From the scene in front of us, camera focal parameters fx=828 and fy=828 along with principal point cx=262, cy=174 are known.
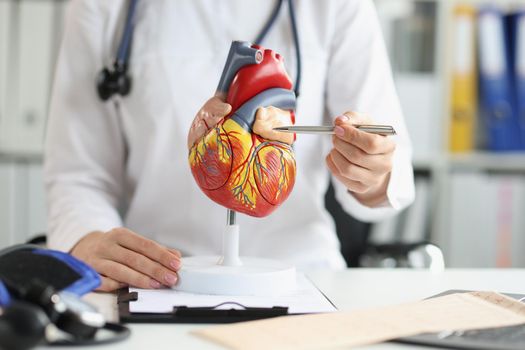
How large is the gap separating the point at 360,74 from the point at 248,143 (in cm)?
44

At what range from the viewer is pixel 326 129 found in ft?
2.94

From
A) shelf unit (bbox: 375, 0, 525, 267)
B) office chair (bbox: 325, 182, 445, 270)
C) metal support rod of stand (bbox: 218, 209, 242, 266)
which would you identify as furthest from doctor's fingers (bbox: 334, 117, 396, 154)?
shelf unit (bbox: 375, 0, 525, 267)

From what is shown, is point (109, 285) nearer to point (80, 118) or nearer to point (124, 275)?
point (124, 275)

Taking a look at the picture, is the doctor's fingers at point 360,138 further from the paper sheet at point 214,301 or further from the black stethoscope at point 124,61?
the black stethoscope at point 124,61

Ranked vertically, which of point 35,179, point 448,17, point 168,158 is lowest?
point 35,179

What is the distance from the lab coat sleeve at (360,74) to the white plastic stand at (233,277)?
13.3 inches

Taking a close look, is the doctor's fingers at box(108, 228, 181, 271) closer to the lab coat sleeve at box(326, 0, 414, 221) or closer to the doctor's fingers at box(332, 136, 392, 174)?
the doctor's fingers at box(332, 136, 392, 174)

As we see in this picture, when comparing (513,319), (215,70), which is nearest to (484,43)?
(215,70)

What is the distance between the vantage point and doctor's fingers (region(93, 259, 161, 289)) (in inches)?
36.6

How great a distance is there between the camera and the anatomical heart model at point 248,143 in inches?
35.8

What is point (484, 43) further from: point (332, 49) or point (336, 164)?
point (336, 164)

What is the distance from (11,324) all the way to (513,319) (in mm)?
467

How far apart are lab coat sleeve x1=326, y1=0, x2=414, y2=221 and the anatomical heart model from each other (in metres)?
0.34

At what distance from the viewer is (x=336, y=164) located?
0.99 m
